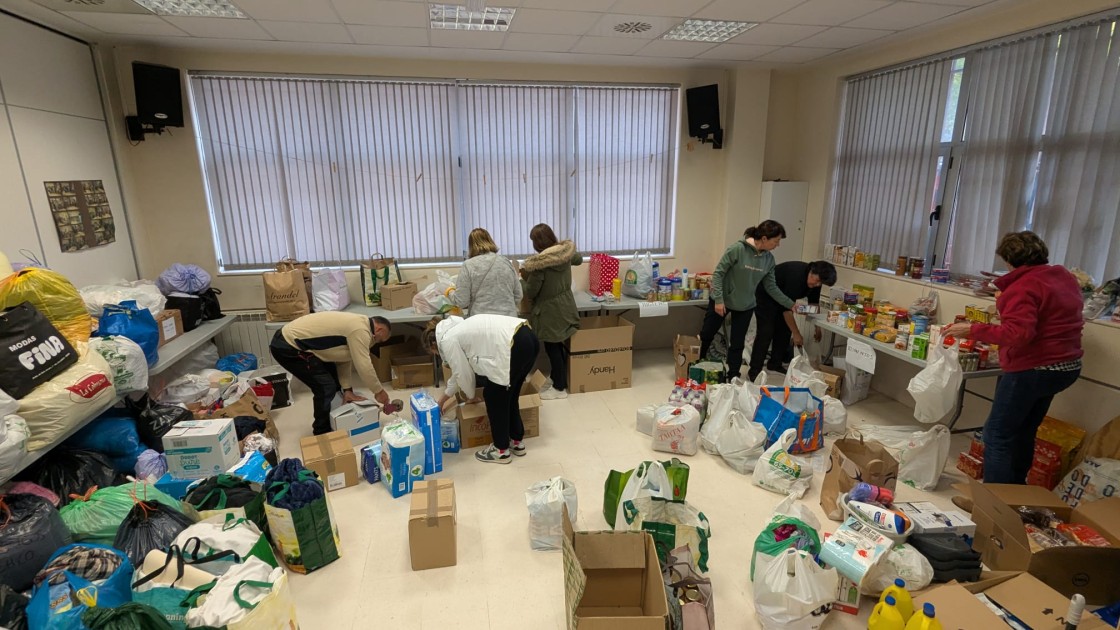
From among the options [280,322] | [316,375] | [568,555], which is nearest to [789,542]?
[568,555]

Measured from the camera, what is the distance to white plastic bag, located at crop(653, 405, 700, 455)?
3498 mm

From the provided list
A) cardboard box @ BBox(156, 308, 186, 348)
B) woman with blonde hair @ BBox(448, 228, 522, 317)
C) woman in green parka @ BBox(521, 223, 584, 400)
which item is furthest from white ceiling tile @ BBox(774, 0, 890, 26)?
cardboard box @ BBox(156, 308, 186, 348)

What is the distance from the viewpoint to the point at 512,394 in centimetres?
334

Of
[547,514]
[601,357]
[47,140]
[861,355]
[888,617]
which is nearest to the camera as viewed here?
[888,617]

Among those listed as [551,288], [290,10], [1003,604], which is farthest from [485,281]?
[1003,604]

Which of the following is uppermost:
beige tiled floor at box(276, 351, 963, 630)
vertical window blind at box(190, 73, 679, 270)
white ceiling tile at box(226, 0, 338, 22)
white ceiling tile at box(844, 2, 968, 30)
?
white ceiling tile at box(226, 0, 338, 22)

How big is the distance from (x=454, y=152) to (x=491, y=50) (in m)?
1.03

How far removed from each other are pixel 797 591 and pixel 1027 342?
1855 millimetres

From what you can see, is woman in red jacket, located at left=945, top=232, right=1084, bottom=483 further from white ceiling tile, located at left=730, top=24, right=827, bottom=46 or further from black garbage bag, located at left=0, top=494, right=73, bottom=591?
black garbage bag, located at left=0, top=494, right=73, bottom=591

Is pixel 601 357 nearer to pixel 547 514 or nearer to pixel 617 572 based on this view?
pixel 547 514

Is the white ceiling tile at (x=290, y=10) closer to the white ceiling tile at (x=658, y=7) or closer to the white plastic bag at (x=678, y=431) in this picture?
the white ceiling tile at (x=658, y=7)

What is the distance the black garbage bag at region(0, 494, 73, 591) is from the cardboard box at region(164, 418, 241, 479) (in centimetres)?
61

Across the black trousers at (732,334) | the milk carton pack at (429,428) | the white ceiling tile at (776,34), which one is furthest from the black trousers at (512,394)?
the white ceiling tile at (776,34)

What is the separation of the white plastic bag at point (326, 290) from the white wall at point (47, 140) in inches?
55.8
